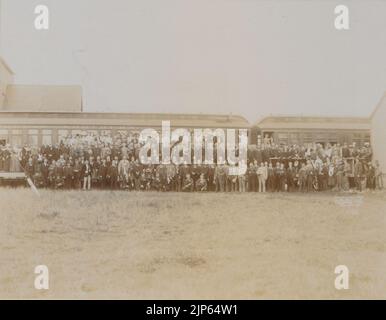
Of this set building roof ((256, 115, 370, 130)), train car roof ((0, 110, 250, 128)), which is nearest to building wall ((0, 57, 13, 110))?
train car roof ((0, 110, 250, 128))

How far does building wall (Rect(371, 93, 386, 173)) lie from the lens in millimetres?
5496

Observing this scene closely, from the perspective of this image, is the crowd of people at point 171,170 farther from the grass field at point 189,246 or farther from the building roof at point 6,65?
the building roof at point 6,65

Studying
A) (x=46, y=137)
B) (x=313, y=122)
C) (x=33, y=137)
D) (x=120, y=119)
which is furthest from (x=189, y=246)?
(x=33, y=137)

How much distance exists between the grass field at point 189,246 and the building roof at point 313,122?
39.6 inches

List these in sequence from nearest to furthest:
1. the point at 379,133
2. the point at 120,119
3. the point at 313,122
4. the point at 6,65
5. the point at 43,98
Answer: the point at 6,65, the point at 379,133, the point at 43,98, the point at 120,119, the point at 313,122

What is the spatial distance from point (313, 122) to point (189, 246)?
2905 mm

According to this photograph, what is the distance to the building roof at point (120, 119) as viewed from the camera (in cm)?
558

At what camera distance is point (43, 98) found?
5.78m

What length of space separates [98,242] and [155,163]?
1.68 meters

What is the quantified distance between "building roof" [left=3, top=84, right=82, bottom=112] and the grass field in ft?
4.43

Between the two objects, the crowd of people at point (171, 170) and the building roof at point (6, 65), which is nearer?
the building roof at point (6, 65)

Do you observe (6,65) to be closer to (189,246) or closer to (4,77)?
(4,77)

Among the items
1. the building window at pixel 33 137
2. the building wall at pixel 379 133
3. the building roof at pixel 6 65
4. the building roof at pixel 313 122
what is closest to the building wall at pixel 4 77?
the building roof at pixel 6 65

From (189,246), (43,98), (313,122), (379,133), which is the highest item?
(43,98)
